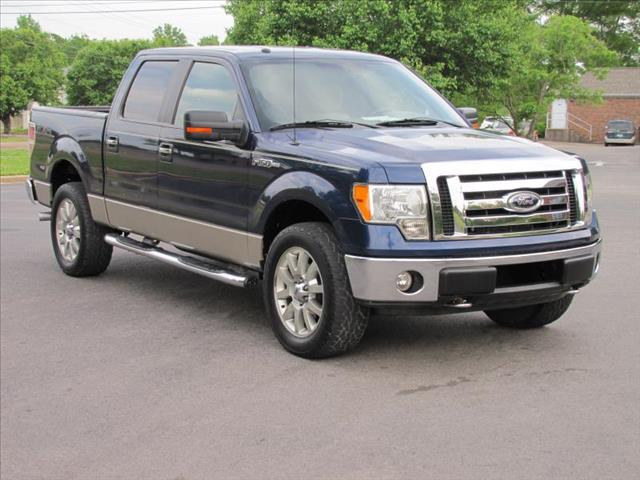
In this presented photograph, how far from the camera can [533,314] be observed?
6551 millimetres

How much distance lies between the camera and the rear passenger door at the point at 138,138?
293 inches

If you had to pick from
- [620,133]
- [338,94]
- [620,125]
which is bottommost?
[620,133]

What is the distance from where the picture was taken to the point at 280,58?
6.96 meters

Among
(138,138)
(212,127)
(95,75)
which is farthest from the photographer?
(95,75)

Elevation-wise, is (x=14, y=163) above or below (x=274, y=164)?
below

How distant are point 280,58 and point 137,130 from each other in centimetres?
147

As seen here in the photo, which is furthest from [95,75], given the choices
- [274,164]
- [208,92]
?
[274,164]

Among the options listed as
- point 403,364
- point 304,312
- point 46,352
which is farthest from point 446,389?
point 46,352

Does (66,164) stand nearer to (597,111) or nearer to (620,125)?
(620,125)

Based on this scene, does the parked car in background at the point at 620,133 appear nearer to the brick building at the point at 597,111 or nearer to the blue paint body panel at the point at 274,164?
the brick building at the point at 597,111

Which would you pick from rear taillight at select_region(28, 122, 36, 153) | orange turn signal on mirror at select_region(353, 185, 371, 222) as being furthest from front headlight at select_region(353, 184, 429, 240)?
rear taillight at select_region(28, 122, 36, 153)

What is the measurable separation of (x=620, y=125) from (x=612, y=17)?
29967 millimetres

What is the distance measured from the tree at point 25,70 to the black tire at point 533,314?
5460cm

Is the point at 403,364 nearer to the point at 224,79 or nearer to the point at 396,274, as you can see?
the point at 396,274
